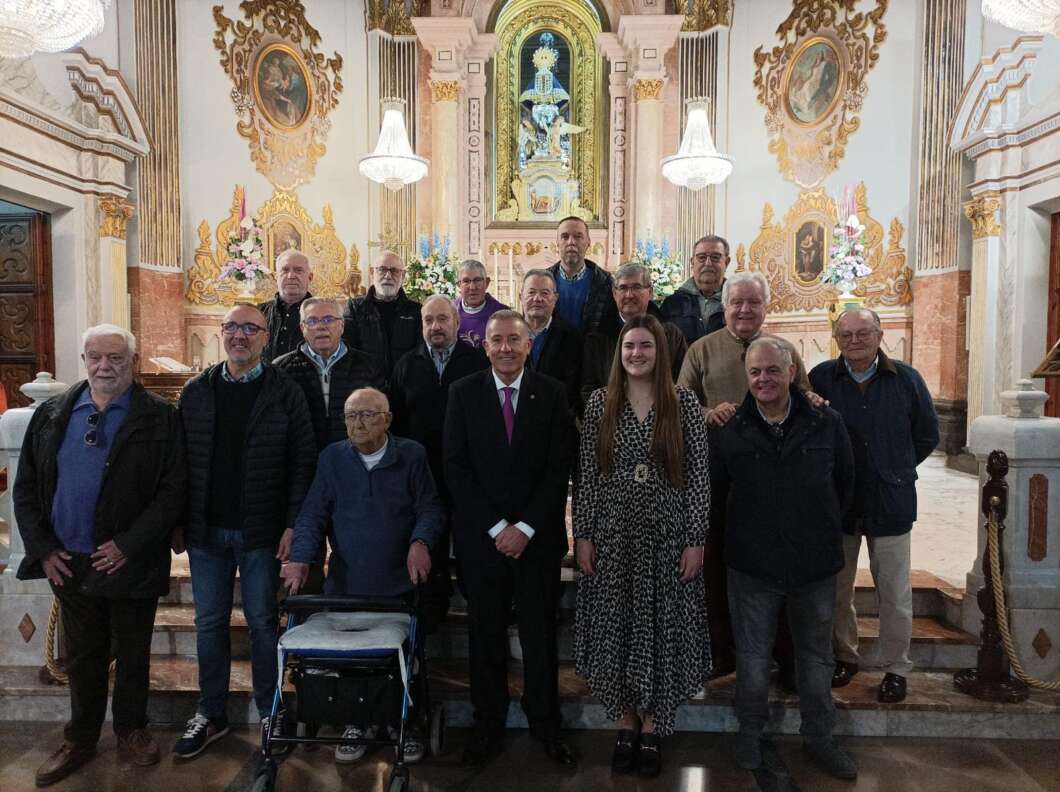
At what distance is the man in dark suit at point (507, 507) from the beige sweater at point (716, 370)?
668 millimetres

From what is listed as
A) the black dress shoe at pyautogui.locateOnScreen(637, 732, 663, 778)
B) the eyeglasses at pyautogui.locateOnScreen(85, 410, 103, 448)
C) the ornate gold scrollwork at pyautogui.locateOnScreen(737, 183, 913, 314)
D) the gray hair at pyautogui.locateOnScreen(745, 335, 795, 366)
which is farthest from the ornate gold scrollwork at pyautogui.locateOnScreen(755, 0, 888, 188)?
the eyeglasses at pyautogui.locateOnScreen(85, 410, 103, 448)

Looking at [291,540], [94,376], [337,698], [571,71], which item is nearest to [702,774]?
[337,698]

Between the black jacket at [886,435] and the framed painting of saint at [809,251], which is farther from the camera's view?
the framed painting of saint at [809,251]

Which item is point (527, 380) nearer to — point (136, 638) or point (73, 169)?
point (136, 638)

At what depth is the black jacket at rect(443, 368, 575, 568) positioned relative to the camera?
2852 millimetres

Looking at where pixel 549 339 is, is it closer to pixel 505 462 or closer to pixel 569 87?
pixel 505 462

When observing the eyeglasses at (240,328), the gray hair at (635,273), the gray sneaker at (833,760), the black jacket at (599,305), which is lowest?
the gray sneaker at (833,760)

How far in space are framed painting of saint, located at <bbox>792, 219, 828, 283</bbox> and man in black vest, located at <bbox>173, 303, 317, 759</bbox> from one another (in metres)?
8.93

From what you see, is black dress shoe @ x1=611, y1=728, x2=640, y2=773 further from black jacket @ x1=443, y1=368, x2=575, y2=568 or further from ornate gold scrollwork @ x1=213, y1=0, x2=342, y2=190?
ornate gold scrollwork @ x1=213, y1=0, x2=342, y2=190

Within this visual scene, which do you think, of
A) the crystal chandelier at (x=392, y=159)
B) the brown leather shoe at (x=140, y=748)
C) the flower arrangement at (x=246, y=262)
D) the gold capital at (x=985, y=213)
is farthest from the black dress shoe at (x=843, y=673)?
the crystal chandelier at (x=392, y=159)

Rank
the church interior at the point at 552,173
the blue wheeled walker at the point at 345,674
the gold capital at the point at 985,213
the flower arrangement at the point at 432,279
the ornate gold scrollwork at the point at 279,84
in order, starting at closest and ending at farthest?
the blue wheeled walker at the point at 345,674 → the flower arrangement at the point at 432,279 → the church interior at the point at 552,173 → the gold capital at the point at 985,213 → the ornate gold scrollwork at the point at 279,84

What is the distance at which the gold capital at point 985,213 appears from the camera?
7824 mm

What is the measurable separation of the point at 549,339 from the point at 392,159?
5872mm

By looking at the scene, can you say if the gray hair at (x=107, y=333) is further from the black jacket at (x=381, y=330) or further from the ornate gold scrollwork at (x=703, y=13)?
the ornate gold scrollwork at (x=703, y=13)
